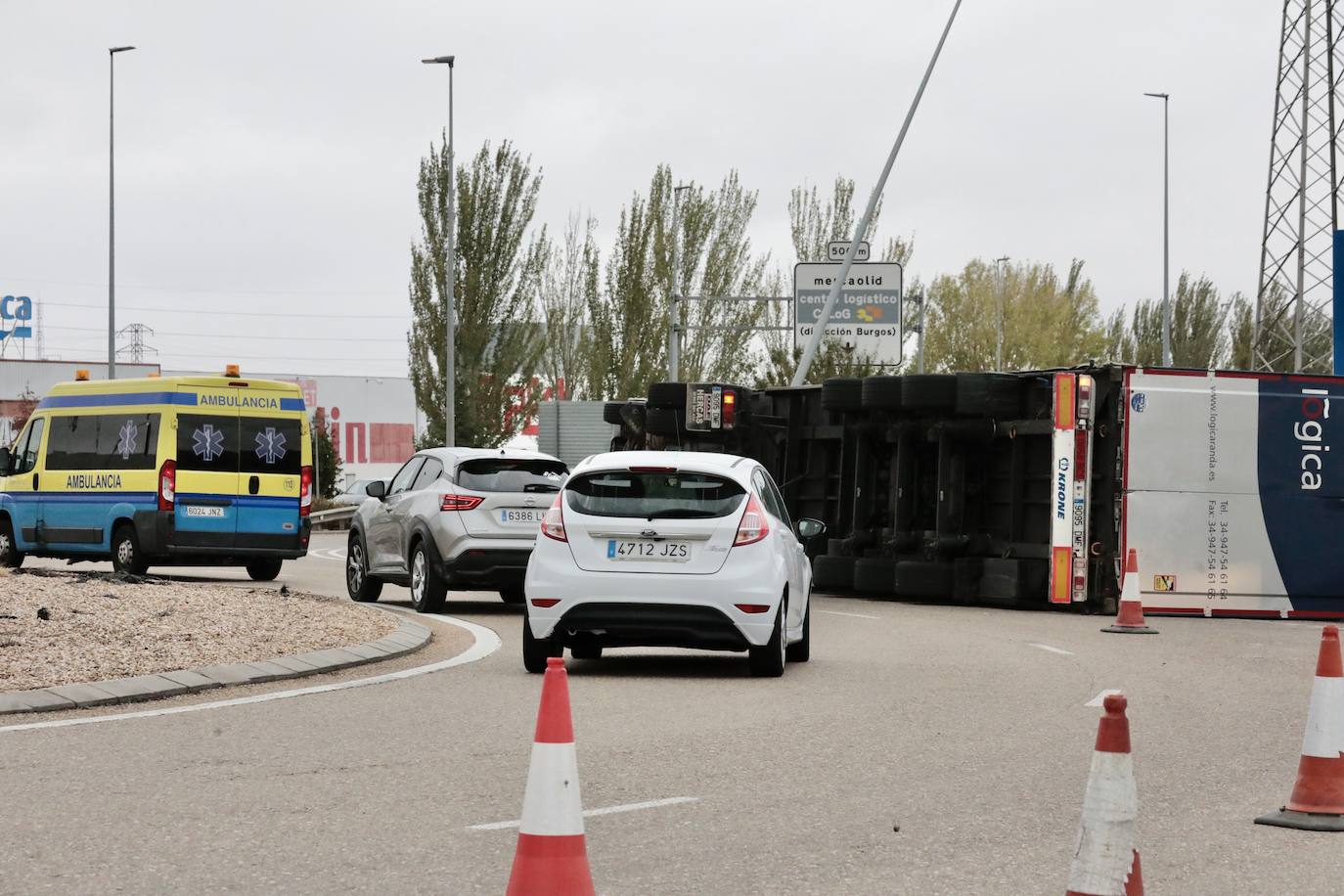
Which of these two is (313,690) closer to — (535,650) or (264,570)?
(535,650)

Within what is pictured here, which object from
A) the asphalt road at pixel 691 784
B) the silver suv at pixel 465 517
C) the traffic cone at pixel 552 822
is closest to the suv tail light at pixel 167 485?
the silver suv at pixel 465 517

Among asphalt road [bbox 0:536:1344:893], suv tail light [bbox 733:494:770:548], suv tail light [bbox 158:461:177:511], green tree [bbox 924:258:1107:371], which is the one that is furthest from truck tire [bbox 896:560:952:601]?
green tree [bbox 924:258:1107:371]

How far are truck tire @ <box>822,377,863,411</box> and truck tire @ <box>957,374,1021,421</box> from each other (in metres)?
1.93

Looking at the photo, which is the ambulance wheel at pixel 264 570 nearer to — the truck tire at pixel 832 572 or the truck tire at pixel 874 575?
the truck tire at pixel 832 572

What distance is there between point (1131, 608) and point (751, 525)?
7146mm

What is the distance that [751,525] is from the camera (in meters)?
13.0

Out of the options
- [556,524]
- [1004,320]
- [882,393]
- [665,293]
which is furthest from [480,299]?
[556,524]

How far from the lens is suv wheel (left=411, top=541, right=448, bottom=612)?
747 inches

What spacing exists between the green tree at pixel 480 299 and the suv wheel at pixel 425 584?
34.5 metres

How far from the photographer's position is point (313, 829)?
721cm

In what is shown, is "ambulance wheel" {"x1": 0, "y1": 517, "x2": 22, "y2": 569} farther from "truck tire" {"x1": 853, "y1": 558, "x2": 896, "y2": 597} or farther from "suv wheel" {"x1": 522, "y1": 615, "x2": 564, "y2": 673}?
"suv wheel" {"x1": 522, "y1": 615, "x2": 564, "y2": 673}

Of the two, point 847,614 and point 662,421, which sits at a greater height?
point 662,421

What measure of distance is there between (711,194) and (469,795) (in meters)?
51.8

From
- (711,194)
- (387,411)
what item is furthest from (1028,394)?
(387,411)
